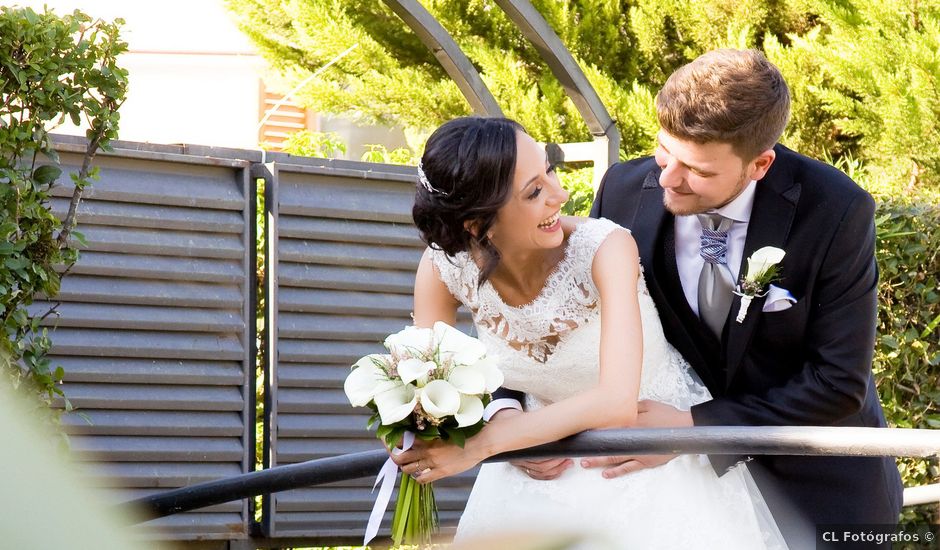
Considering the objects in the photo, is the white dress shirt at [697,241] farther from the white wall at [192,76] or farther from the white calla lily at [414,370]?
the white wall at [192,76]

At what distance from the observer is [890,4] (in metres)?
9.11

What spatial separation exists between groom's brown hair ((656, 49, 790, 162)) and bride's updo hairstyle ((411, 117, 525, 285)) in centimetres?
40

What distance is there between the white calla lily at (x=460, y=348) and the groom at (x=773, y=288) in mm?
603

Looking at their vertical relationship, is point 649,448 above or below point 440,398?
below

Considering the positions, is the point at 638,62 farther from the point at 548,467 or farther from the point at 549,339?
the point at 548,467

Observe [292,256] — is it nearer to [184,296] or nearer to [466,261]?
[184,296]

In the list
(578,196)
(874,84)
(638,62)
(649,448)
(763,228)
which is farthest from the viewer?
(638,62)

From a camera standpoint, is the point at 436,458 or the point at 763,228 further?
the point at 763,228

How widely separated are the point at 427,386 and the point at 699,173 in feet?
2.95

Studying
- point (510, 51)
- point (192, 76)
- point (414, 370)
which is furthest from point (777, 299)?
point (192, 76)

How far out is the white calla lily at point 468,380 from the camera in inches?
89.6

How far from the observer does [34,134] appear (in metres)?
2.82

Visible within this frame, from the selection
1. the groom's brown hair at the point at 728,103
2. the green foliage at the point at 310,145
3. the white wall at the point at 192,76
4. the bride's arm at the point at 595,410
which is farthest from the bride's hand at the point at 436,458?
the white wall at the point at 192,76

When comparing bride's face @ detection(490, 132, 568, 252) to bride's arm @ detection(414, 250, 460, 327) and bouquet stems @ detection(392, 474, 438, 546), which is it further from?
bouquet stems @ detection(392, 474, 438, 546)
